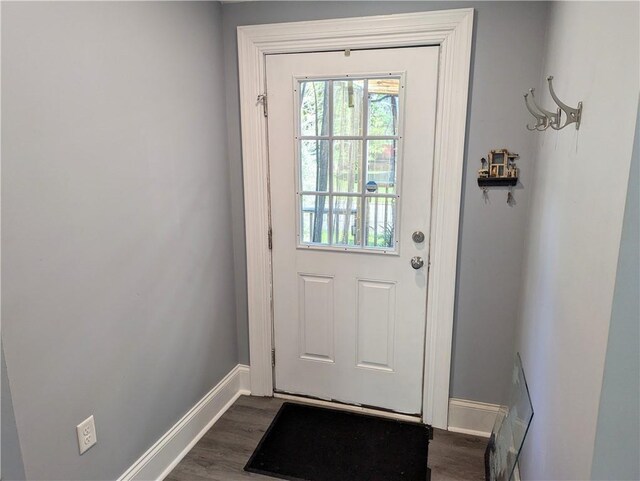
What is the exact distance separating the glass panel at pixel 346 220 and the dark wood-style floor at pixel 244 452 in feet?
3.45

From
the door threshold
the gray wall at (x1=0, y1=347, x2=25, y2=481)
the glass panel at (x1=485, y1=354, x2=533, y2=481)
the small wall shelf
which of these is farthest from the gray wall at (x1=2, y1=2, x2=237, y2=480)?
the glass panel at (x1=485, y1=354, x2=533, y2=481)

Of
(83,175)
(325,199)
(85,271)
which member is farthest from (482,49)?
(85,271)

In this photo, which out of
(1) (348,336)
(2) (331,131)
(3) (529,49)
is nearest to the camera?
(3) (529,49)

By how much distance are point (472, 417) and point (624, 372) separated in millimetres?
1497

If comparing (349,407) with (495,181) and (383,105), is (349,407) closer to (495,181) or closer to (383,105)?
(495,181)

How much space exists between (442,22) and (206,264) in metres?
1.58

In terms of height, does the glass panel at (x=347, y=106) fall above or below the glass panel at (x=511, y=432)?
above

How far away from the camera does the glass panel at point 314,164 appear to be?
2178 mm

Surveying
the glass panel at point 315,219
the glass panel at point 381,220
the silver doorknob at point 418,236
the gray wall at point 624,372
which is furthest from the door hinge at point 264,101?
the gray wall at point 624,372

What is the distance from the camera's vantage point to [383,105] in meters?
2.05

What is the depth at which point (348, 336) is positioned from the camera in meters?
2.34

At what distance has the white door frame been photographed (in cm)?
192

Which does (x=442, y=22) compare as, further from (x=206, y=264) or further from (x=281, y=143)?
(x=206, y=264)

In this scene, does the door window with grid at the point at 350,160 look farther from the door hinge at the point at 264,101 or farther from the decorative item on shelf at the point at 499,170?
the decorative item on shelf at the point at 499,170
